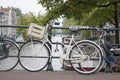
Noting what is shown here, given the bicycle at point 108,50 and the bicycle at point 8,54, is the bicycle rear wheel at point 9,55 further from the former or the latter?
the bicycle at point 108,50

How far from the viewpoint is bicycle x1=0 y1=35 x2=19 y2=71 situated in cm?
724

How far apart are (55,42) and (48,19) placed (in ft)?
53.6

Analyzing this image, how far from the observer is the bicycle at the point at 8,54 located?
724cm

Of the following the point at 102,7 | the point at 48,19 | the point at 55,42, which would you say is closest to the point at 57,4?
the point at 48,19

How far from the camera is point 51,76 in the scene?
6715 millimetres

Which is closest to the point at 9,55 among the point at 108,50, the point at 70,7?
the point at 108,50

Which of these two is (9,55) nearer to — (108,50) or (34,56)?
(34,56)

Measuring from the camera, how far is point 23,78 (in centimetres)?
632

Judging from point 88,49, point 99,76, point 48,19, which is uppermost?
point 48,19

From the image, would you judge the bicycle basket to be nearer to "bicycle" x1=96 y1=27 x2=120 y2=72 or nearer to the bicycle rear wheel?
the bicycle rear wheel

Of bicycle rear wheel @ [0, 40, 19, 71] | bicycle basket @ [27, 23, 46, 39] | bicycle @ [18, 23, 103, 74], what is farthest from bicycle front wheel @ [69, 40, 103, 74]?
bicycle rear wheel @ [0, 40, 19, 71]

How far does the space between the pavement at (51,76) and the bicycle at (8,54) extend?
0.18 m

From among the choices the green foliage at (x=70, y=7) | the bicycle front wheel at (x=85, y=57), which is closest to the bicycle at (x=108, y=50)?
the bicycle front wheel at (x=85, y=57)

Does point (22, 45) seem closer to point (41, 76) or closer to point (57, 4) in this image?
point (41, 76)
